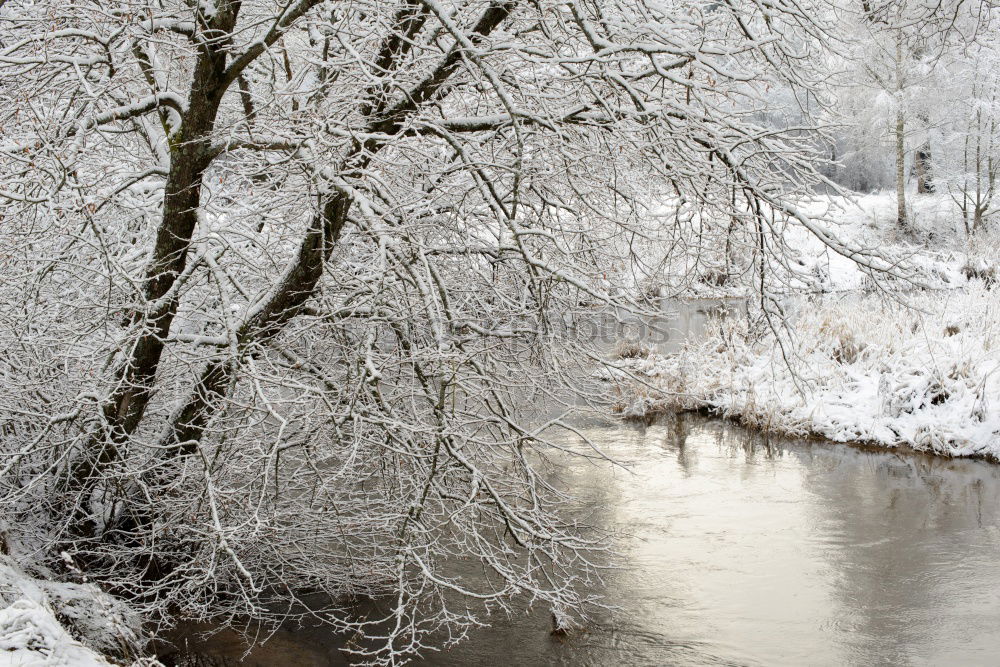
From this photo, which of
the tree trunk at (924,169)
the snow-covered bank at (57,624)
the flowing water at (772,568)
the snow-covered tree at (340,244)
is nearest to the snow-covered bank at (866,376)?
the flowing water at (772,568)

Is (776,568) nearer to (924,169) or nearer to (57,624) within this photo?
(57,624)

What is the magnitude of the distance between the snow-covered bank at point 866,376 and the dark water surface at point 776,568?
1.69 feet

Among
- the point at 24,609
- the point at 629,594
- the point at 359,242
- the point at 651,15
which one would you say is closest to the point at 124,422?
the point at 359,242

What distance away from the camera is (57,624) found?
12.5 feet

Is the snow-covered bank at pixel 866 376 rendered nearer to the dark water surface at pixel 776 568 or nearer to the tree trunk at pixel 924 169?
the dark water surface at pixel 776 568

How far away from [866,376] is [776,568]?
17.7ft

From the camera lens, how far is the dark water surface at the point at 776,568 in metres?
6.08

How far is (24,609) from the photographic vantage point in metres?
3.67

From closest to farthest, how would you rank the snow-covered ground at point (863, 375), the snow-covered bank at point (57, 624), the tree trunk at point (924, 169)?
the snow-covered bank at point (57, 624)
the snow-covered ground at point (863, 375)
the tree trunk at point (924, 169)

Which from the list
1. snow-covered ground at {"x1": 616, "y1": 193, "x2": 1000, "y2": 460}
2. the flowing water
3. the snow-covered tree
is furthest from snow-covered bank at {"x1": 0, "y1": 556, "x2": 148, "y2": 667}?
snow-covered ground at {"x1": 616, "y1": 193, "x2": 1000, "y2": 460}

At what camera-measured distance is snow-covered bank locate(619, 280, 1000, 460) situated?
409 inches

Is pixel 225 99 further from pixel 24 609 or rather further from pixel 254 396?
pixel 24 609

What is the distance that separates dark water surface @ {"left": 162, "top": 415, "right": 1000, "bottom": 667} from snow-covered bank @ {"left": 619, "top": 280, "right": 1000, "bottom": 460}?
1.69ft

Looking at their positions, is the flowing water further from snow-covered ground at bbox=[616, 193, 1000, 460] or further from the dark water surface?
snow-covered ground at bbox=[616, 193, 1000, 460]
